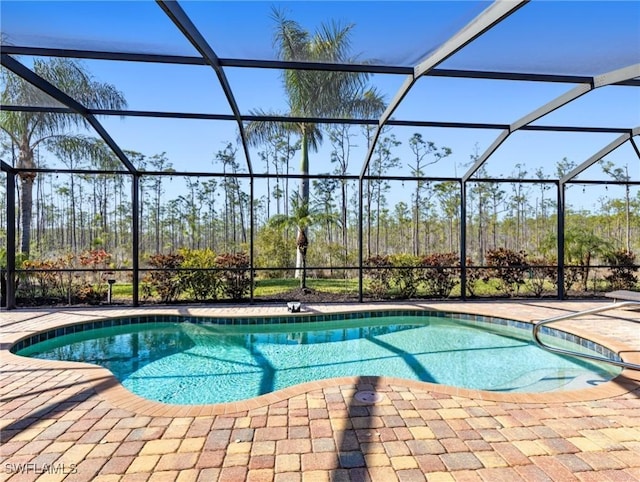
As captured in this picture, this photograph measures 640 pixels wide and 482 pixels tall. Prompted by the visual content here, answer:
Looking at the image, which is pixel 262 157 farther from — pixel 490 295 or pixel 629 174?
pixel 629 174

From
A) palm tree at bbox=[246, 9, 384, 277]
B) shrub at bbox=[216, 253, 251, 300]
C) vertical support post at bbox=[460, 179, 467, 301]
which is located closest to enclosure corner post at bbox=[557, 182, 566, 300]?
vertical support post at bbox=[460, 179, 467, 301]

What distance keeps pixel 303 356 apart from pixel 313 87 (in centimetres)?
699

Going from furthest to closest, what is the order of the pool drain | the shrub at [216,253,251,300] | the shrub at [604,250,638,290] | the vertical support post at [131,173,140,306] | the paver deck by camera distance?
the shrub at [604,250,638,290] → the shrub at [216,253,251,300] → the vertical support post at [131,173,140,306] → the pool drain → the paver deck

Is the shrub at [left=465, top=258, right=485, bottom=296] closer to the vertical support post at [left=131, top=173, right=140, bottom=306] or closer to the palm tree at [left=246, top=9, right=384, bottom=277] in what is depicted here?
the palm tree at [left=246, top=9, right=384, bottom=277]

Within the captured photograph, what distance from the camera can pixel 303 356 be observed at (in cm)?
509

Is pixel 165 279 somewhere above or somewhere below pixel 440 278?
above

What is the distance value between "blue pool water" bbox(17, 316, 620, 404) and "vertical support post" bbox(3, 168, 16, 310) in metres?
2.44

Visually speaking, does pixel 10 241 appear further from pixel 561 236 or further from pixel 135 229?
pixel 561 236

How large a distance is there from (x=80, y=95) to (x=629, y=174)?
55.7 ft

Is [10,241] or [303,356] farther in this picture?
[10,241]

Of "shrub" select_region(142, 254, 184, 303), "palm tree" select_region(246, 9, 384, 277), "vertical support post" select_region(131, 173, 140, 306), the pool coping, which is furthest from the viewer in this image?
"shrub" select_region(142, 254, 184, 303)

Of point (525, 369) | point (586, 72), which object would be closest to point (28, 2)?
point (586, 72)

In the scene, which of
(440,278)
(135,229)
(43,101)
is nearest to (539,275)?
(440,278)

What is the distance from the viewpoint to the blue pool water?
403cm
